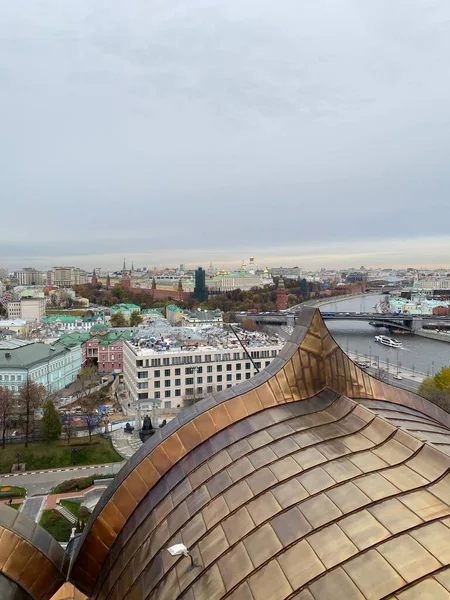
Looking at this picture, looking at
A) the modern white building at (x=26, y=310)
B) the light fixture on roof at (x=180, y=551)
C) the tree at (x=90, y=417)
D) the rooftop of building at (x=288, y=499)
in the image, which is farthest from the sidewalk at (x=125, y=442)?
the modern white building at (x=26, y=310)

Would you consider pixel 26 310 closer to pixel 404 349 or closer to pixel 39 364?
pixel 39 364

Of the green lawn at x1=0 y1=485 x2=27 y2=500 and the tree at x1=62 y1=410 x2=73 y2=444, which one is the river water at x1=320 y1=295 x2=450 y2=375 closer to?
the tree at x1=62 y1=410 x2=73 y2=444

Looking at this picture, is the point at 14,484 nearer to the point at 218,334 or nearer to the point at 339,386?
the point at 339,386

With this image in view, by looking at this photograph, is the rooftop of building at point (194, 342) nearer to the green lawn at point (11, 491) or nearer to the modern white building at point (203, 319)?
the green lawn at point (11, 491)

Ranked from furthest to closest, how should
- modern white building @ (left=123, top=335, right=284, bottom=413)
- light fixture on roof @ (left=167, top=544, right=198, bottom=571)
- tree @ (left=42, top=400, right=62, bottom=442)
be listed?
modern white building @ (left=123, top=335, right=284, bottom=413) → tree @ (left=42, top=400, right=62, bottom=442) → light fixture on roof @ (left=167, top=544, right=198, bottom=571)

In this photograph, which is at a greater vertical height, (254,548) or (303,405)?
(303,405)

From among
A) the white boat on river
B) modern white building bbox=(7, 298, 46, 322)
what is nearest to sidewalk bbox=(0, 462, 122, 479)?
the white boat on river

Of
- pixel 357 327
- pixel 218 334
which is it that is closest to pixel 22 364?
pixel 218 334
